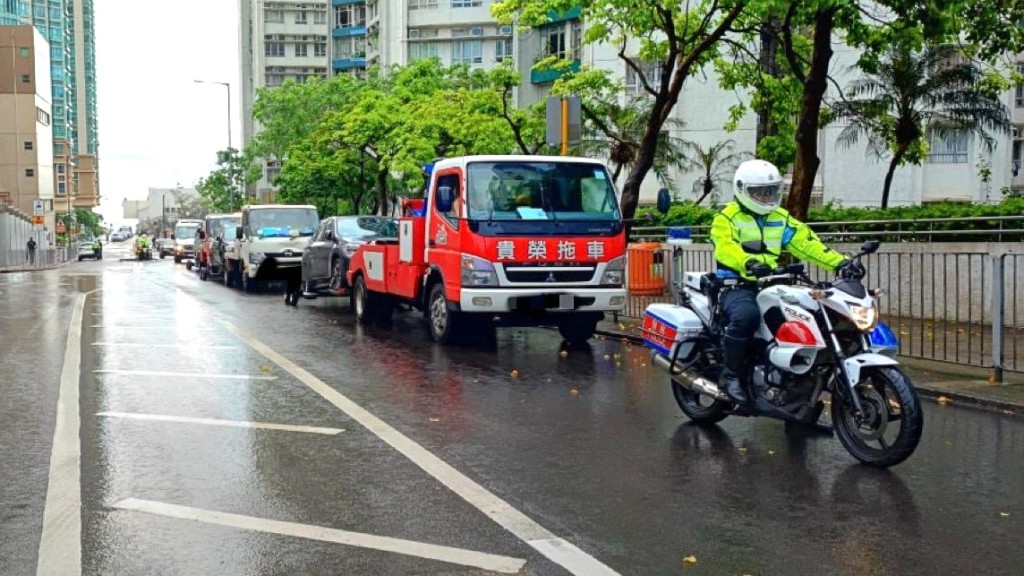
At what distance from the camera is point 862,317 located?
6.83 metres

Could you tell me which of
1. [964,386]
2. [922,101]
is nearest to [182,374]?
[964,386]

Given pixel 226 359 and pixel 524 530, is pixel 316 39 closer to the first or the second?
pixel 226 359

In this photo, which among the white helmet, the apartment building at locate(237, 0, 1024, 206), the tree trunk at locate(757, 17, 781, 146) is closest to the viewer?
the white helmet

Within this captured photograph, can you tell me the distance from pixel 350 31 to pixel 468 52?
95.2ft

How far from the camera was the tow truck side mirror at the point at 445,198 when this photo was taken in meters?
13.4

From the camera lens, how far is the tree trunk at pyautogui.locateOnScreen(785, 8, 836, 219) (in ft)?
51.8

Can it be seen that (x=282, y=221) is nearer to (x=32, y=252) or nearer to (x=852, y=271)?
(x=852, y=271)

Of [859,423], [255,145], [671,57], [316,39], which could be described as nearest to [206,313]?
[671,57]

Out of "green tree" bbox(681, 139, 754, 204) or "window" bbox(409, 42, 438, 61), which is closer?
"green tree" bbox(681, 139, 754, 204)

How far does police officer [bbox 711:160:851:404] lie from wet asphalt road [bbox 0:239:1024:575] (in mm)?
677

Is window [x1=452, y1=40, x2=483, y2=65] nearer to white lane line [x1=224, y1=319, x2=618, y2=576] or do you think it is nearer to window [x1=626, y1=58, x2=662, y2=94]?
window [x1=626, y1=58, x2=662, y2=94]

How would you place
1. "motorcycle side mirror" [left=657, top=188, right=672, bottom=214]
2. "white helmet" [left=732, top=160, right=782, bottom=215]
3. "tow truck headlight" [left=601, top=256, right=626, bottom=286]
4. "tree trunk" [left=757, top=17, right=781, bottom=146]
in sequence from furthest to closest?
"tree trunk" [left=757, top=17, right=781, bottom=146]
"tow truck headlight" [left=601, top=256, right=626, bottom=286]
"motorcycle side mirror" [left=657, top=188, right=672, bottom=214]
"white helmet" [left=732, top=160, right=782, bottom=215]

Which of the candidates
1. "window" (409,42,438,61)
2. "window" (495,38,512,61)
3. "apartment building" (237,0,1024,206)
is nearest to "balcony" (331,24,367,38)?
"window" (409,42,438,61)

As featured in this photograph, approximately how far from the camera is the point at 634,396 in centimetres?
973
